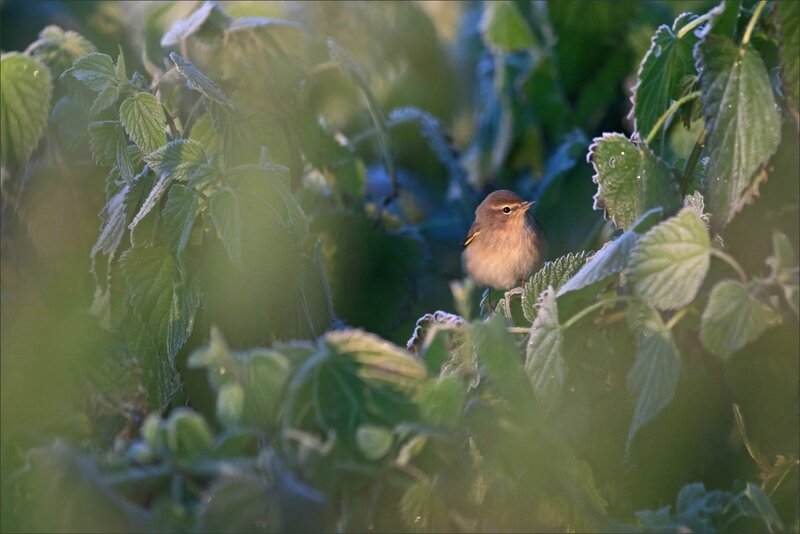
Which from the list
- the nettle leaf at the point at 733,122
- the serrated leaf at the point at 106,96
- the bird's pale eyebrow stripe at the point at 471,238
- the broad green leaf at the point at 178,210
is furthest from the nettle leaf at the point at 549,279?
the bird's pale eyebrow stripe at the point at 471,238

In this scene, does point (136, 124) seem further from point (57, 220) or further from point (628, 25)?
point (628, 25)

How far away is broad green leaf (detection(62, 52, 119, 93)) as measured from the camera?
2010 millimetres

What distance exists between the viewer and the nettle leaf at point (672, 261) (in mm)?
1596

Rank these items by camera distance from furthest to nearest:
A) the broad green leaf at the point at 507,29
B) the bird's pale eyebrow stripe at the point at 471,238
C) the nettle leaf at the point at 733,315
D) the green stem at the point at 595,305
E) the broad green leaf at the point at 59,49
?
the broad green leaf at the point at 507,29, the bird's pale eyebrow stripe at the point at 471,238, the broad green leaf at the point at 59,49, the green stem at the point at 595,305, the nettle leaf at the point at 733,315

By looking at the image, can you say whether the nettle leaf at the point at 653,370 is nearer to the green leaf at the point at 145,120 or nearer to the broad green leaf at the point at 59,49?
the green leaf at the point at 145,120

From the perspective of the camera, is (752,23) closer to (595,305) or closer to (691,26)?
(691,26)

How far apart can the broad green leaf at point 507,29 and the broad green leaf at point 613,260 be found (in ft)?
8.18

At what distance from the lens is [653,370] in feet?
5.30

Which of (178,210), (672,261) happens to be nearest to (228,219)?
(178,210)

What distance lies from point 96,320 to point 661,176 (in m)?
1.14

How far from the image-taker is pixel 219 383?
149cm

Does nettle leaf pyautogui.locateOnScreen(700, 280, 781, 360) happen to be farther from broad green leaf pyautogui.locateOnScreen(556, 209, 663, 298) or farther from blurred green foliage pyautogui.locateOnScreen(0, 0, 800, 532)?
broad green leaf pyautogui.locateOnScreen(556, 209, 663, 298)

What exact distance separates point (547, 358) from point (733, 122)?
0.48 m

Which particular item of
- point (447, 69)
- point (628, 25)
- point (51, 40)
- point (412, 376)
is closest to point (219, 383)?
point (412, 376)
